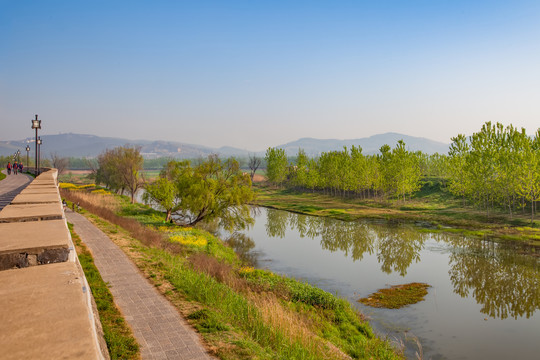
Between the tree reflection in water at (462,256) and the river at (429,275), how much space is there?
6cm

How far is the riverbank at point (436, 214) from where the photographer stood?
37562 mm

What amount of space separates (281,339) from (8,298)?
22.3ft

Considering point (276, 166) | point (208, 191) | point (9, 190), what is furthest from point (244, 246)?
point (276, 166)

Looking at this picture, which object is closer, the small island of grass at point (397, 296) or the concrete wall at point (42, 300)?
the concrete wall at point (42, 300)

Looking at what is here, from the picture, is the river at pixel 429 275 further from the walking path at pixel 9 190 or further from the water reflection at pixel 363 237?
the walking path at pixel 9 190

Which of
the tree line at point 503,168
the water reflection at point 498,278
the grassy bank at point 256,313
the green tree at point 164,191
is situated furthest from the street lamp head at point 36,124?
the tree line at point 503,168

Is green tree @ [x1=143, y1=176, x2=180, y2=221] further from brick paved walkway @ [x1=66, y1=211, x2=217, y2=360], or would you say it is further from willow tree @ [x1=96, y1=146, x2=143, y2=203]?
willow tree @ [x1=96, y1=146, x2=143, y2=203]

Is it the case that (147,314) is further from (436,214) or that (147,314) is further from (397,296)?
(436,214)

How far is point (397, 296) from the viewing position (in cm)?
2050

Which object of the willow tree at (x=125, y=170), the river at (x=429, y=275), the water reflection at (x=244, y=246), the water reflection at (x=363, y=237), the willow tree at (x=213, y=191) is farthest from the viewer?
the willow tree at (x=125, y=170)

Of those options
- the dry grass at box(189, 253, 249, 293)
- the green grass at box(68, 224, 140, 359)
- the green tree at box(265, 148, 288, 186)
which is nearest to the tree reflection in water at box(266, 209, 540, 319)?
the dry grass at box(189, 253, 249, 293)

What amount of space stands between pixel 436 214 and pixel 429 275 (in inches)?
1102

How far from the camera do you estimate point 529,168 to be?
4128 centimetres

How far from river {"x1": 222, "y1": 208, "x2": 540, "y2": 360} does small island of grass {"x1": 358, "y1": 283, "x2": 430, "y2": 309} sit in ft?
1.65
